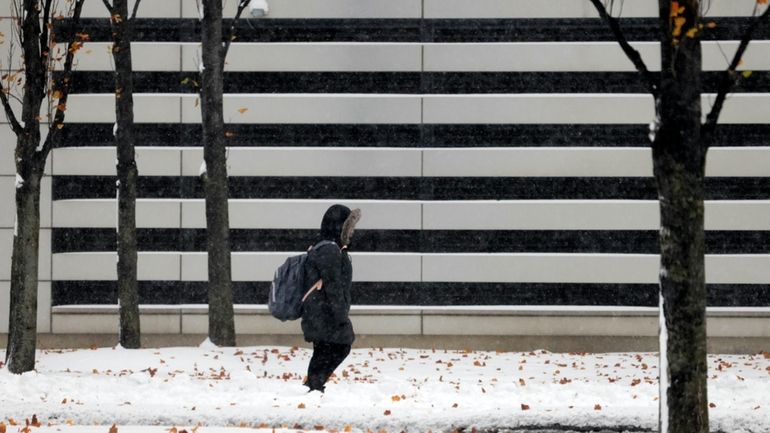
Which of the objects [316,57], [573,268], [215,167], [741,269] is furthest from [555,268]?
[215,167]

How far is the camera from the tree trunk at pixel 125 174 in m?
15.3

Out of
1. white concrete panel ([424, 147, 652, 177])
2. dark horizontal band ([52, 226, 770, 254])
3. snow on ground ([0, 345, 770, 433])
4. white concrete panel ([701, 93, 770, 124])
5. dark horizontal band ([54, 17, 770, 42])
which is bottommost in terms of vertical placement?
snow on ground ([0, 345, 770, 433])

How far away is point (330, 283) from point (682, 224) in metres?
3.68

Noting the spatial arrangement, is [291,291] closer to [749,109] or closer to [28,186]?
[28,186]

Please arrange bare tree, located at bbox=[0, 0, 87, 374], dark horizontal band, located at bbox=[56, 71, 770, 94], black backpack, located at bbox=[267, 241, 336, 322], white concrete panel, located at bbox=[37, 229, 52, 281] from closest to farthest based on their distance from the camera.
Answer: black backpack, located at bbox=[267, 241, 336, 322] → bare tree, located at bbox=[0, 0, 87, 374] → dark horizontal band, located at bbox=[56, 71, 770, 94] → white concrete panel, located at bbox=[37, 229, 52, 281]

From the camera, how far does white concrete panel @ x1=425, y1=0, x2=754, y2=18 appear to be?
1755 centimetres

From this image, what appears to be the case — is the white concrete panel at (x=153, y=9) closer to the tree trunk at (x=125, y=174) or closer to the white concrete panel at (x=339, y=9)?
the white concrete panel at (x=339, y=9)

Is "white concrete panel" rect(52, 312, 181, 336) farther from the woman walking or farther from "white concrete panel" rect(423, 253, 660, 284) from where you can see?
the woman walking

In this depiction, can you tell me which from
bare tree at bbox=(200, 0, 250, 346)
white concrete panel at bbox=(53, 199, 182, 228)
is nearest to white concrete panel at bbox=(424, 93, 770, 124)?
bare tree at bbox=(200, 0, 250, 346)

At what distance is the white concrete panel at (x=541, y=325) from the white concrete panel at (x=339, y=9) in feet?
16.5

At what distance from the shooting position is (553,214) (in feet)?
58.0

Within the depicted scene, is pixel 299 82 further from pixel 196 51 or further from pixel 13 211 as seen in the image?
pixel 13 211

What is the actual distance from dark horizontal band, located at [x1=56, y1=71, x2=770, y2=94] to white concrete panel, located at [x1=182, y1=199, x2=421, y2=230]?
187 centimetres

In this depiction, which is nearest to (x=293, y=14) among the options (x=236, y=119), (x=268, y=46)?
(x=268, y=46)
